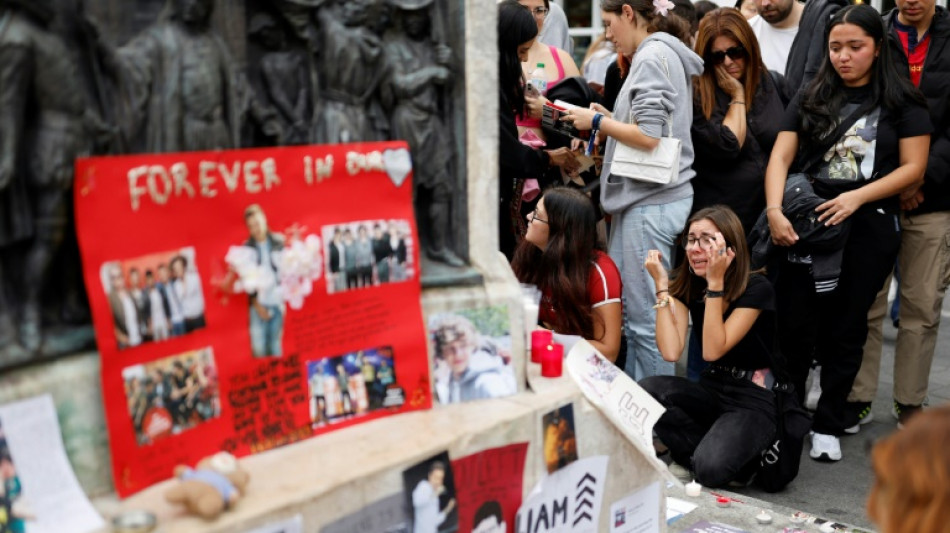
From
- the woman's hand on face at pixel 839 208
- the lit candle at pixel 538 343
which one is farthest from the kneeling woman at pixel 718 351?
the lit candle at pixel 538 343

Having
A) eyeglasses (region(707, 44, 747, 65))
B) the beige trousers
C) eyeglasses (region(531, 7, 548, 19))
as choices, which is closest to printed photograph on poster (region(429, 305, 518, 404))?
eyeglasses (region(707, 44, 747, 65))

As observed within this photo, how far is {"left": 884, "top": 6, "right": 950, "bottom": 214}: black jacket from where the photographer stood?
181 inches

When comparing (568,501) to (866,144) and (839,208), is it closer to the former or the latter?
(839,208)

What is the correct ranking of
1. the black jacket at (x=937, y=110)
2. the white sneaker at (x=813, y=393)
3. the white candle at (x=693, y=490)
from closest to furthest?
the white candle at (x=693, y=490) < the black jacket at (x=937, y=110) < the white sneaker at (x=813, y=393)

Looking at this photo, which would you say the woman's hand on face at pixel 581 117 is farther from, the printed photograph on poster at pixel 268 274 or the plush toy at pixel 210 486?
the plush toy at pixel 210 486

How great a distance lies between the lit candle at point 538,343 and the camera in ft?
9.74

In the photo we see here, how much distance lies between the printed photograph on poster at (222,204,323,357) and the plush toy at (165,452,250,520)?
0.28 meters

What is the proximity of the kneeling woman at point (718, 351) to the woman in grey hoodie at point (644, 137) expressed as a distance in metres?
0.37

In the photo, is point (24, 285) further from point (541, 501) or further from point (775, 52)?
point (775, 52)

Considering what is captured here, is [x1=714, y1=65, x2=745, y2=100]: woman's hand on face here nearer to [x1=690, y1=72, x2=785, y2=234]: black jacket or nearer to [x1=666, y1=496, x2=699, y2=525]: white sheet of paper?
[x1=690, y1=72, x2=785, y2=234]: black jacket

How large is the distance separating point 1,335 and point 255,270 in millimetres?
551

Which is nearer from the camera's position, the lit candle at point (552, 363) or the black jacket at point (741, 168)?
the lit candle at point (552, 363)

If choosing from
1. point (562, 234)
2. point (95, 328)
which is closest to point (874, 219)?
point (562, 234)

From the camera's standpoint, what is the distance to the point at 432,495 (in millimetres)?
2434
